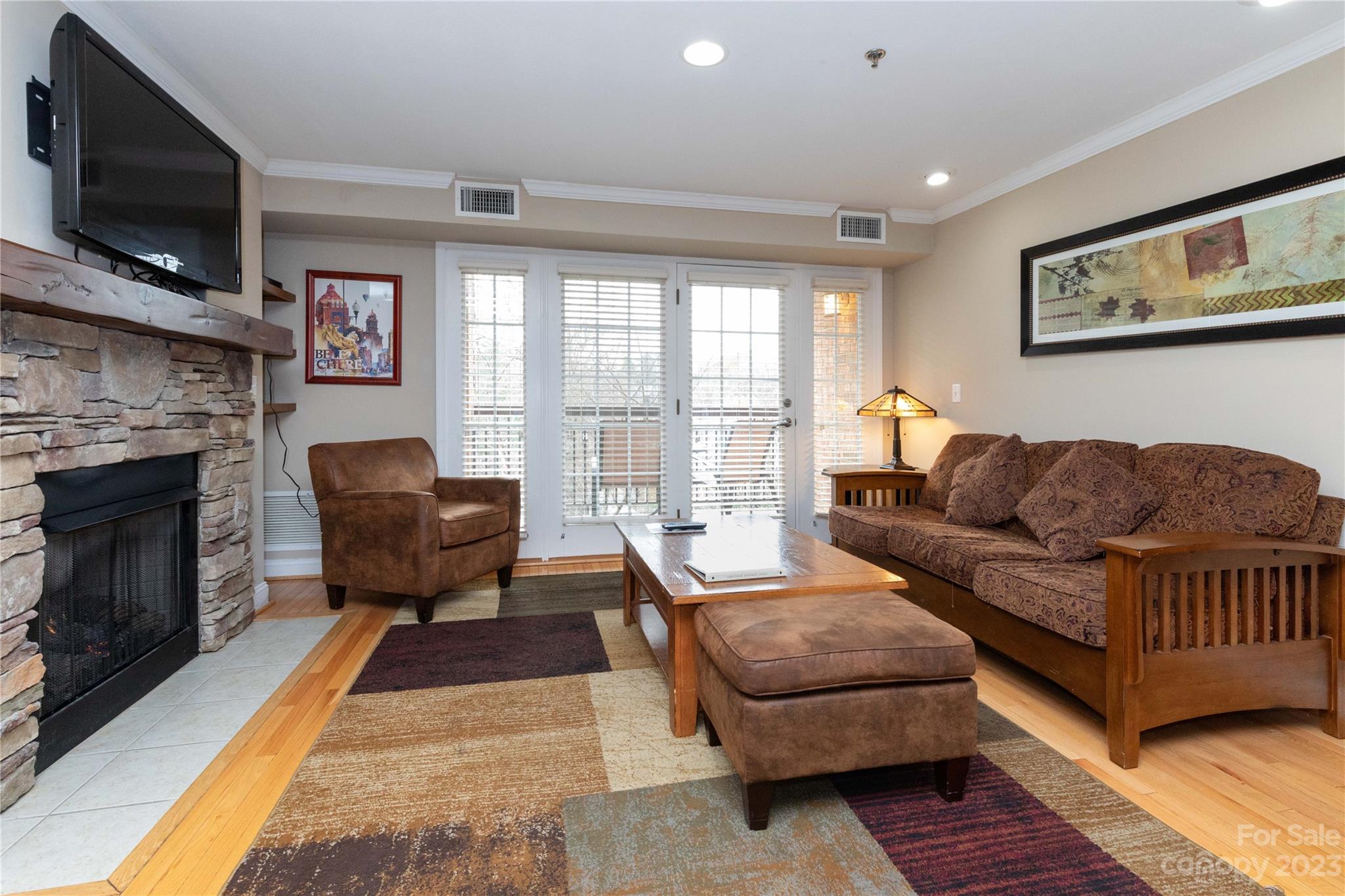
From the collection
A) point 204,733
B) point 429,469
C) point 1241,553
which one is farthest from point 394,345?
point 1241,553

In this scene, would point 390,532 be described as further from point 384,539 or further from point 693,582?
point 693,582

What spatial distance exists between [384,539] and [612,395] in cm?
178

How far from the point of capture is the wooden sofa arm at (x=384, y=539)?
9.98 feet

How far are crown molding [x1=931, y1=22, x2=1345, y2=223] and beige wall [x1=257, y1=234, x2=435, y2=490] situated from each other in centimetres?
355

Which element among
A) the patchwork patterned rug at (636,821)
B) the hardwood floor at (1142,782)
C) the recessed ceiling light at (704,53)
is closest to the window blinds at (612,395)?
the recessed ceiling light at (704,53)

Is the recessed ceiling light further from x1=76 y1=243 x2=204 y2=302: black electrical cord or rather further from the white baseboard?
the white baseboard

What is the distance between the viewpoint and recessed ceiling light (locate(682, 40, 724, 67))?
7.60 ft

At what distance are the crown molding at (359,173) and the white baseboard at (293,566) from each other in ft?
7.33

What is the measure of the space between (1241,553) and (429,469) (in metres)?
3.67

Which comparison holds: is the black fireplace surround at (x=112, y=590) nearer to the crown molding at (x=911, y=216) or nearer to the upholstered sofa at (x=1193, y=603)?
the upholstered sofa at (x=1193, y=603)

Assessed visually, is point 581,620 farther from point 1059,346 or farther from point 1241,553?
point 1059,346

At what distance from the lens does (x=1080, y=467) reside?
8.50 feet

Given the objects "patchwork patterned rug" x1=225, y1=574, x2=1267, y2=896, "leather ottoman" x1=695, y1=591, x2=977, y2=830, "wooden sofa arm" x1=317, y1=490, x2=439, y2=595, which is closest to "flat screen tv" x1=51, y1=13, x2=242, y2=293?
"wooden sofa arm" x1=317, y1=490, x2=439, y2=595

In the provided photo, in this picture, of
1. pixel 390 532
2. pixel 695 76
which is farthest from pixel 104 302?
pixel 695 76
